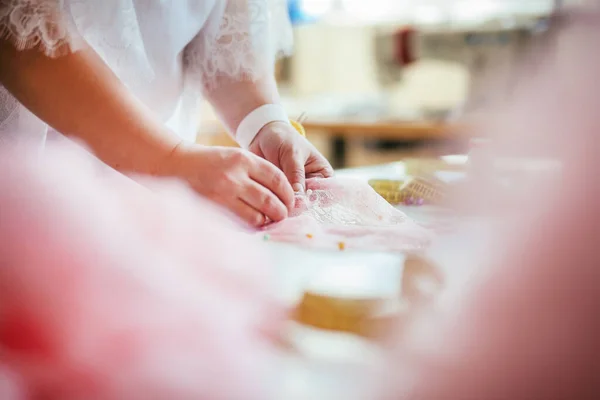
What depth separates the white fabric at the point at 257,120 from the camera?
32.5 inches

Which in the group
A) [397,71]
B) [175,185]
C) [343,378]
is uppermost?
[397,71]

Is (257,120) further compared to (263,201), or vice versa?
(257,120)

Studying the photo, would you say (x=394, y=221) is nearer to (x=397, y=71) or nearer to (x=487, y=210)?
(x=487, y=210)

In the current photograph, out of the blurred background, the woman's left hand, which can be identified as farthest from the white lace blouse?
the blurred background

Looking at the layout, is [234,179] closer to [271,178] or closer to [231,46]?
[271,178]

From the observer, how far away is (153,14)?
750mm

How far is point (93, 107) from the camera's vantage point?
51 centimetres

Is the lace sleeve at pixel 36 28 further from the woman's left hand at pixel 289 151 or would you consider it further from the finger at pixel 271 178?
the woman's left hand at pixel 289 151

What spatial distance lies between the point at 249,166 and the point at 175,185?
63 mm

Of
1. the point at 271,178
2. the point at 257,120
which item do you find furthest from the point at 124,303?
the point at 257,120

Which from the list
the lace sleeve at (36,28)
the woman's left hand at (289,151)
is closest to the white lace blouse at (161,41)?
the lace sleeve at (36,28)

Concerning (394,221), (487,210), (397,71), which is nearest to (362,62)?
(397,71)

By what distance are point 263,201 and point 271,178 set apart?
0.08 feet

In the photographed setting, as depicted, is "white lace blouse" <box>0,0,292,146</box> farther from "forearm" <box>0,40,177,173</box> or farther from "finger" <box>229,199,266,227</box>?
"finger" <box>229,199,266,227</box>
